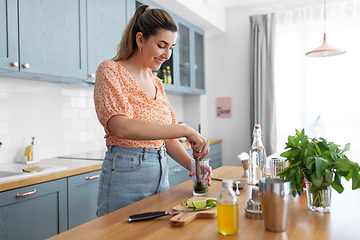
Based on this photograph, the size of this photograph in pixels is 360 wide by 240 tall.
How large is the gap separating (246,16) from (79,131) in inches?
114

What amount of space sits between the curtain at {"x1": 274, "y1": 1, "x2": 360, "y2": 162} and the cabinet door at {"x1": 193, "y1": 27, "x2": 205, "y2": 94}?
0.98 m

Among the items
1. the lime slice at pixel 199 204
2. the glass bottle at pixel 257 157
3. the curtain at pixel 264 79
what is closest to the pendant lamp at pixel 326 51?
the curtain at pixel 264 79

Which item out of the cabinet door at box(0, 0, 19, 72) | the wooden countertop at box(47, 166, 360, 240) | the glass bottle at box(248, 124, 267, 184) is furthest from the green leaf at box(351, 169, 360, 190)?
the cabinet door at box(0, 0, 19, 72)

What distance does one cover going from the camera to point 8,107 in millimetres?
2303

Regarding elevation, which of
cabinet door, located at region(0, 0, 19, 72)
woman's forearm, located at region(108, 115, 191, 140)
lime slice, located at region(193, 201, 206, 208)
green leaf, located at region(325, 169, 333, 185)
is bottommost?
lime slice, located at region(193, 201, 206, 208)

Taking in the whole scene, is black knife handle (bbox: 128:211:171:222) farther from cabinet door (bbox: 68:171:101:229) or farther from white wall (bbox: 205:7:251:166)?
white wall (bbox: 205:7:251:166)

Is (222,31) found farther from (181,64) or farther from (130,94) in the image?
(130,94)

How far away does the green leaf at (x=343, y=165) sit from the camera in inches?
37.5

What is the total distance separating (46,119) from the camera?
2586 mm

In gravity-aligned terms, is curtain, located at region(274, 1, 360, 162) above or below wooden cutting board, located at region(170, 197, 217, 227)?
Answer: above

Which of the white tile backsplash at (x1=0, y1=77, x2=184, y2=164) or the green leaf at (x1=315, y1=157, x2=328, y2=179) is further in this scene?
the white tile backsplash at (x1=0, y1=77, x2=184, y2=164)

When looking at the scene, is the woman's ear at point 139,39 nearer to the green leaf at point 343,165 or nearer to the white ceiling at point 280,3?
the green leaf at point 343,165

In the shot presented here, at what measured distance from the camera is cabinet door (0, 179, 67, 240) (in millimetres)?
1678

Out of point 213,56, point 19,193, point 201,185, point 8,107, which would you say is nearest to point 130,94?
point 201,185
